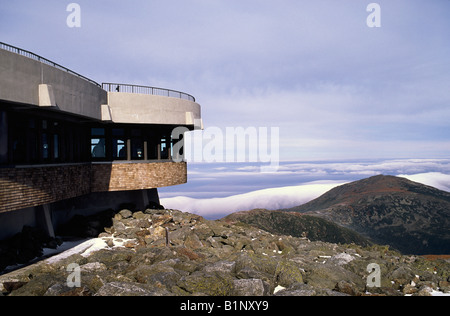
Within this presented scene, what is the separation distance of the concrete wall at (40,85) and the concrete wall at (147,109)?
2.76m

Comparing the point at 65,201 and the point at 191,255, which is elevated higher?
the point at 65,201

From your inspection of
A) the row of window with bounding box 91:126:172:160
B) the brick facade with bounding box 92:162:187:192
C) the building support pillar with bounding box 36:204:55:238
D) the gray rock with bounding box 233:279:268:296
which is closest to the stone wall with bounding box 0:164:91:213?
the building support pillar with bounding box 36:204:55:238

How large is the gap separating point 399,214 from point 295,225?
38.4m

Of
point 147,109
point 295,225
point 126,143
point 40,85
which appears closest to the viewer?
point 40,85

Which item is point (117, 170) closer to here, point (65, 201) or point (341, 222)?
point (65, 201)

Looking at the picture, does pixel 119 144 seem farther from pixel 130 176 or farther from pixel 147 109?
pixel 147 109

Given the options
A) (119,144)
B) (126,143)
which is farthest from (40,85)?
(126,143)

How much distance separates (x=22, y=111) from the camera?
15227 millimetres

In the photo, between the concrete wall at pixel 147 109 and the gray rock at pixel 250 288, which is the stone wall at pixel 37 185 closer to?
the concrete wall at pixel 147 109

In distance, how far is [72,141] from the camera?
1972 cm

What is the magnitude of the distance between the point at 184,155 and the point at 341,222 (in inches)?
2516

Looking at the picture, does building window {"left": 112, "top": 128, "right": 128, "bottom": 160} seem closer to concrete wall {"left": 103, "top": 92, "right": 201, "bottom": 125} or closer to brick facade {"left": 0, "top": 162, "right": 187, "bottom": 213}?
brick facade {"left": 0, "top": 162, "right": 187, "bottom": 213}

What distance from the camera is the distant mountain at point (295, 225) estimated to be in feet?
196
